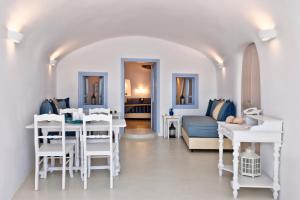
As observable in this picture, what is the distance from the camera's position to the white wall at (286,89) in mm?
2900

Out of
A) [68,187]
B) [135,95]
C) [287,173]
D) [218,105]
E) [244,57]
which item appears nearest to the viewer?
[287,173]

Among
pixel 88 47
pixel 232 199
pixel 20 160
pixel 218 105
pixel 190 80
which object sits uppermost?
pixel 88 47

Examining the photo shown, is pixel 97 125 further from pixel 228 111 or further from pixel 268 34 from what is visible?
pixel 228 111

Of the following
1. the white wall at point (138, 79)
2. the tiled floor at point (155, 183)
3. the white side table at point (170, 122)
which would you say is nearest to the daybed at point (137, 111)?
the white wall at point (138, 79)

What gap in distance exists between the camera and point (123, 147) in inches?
250

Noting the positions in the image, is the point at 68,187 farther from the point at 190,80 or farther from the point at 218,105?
the point at 190,80

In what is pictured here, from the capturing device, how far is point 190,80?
8078 millimetres

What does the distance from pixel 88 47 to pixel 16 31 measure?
4.16 meters

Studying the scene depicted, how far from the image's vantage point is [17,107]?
3787 mm

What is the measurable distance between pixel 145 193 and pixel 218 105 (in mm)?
3839

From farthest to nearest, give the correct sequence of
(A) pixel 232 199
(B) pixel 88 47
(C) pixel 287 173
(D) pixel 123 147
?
(B) pixel 88 47, (D) pixel 123 147, (A) pixel 232 199, (C) pixel 287 173

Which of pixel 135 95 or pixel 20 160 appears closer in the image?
pixel 20 160

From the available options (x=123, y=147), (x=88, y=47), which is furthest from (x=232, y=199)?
(x=88, y=47)

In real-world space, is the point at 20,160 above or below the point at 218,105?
below
